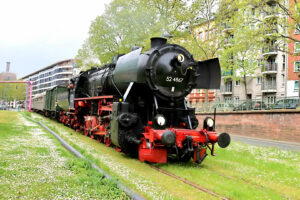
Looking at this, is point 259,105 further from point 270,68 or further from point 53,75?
point 53,75

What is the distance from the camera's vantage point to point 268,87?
38562 mm

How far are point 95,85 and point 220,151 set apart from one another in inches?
248

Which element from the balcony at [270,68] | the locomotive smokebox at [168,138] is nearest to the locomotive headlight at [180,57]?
the locomotive smokebox at [168,138]

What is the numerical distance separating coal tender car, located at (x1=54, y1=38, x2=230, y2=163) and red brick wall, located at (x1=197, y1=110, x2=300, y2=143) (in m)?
10.3

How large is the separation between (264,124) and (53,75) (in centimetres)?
11549

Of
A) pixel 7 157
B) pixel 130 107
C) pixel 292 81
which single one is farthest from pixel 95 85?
pixel 292 81

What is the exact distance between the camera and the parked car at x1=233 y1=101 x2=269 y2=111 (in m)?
19.9

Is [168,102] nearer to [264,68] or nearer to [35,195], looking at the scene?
[35,195]

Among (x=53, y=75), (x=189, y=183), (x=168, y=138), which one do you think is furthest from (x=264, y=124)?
(x=53, y=75)

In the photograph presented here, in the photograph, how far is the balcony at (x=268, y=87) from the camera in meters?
37.8

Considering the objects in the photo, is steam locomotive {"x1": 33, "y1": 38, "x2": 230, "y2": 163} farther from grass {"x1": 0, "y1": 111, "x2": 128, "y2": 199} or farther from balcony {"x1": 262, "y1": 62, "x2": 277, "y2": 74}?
balcony {"x1": 262, "y1": 62, "x2": 277, "y2": 74}

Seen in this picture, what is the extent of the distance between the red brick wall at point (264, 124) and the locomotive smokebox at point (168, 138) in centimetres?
1275

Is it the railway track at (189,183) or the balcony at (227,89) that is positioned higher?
the balcony at (227,89)

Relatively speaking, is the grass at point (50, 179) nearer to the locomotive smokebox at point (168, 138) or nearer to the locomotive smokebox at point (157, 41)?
the locomotive smokebox at point (168, 138)
